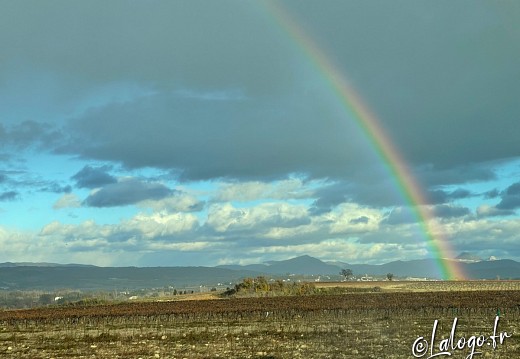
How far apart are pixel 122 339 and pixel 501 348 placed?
26.6 meters

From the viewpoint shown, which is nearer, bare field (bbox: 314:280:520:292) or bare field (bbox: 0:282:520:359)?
bare field (bbox: 0:282:520:359)

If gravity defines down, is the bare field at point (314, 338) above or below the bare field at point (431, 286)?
below

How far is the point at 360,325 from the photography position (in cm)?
5078

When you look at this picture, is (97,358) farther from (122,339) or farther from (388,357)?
(388,357)

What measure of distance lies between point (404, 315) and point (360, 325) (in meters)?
11.8

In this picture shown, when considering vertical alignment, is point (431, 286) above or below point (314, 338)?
above

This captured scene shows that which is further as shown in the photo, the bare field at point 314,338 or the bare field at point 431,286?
the bare field at point 431,286

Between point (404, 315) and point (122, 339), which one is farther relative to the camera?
point (404, 315)

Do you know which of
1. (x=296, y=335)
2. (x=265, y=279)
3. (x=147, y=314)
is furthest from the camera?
(x=265, y=279)

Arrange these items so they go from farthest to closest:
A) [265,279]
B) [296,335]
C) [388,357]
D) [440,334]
→ [265,279] < [296,335] < [440,334] < [388,357]

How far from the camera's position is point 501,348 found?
3406cm

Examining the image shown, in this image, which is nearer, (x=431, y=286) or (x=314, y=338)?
(x=314, y=338)

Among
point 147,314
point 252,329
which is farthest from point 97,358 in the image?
point 147,314

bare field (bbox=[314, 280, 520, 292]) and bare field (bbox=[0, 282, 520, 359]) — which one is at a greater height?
bare field (bbox=[314, 280, 520, 292])
